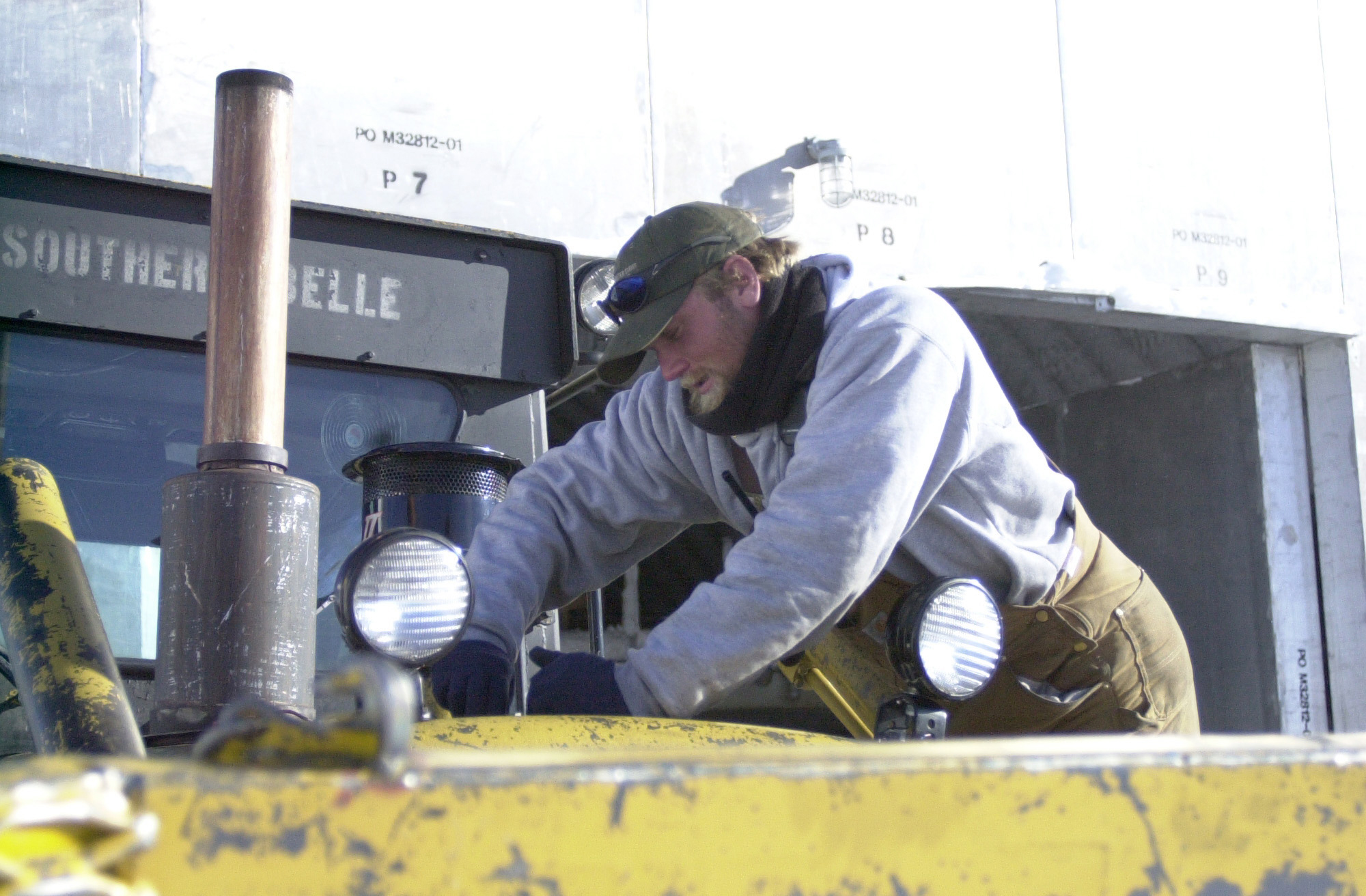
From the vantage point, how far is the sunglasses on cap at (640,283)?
6.61 feet

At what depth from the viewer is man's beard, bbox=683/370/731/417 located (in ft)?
6.64

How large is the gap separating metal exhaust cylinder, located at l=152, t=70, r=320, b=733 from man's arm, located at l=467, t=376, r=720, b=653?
659mm

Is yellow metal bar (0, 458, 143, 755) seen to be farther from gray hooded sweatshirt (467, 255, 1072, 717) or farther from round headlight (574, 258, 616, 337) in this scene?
round headlight (574, 258, 616, 337)

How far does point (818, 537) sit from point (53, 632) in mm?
785

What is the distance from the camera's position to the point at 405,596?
58.0 inches

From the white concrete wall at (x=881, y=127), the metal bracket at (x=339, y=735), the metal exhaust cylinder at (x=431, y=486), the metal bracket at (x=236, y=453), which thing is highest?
the white concrete wall at (x=881, y=127)

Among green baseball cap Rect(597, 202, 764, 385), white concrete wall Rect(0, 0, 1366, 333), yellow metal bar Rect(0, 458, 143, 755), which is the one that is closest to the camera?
yellow metal bar Rect(0, 458, 143, 755)

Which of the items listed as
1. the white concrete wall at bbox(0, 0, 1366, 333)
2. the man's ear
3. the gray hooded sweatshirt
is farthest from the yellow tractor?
the white concrete wall at bbox(0, 0, 1366, 333)

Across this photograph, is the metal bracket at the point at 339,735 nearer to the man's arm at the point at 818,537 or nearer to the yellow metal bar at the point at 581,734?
the yellow metal bar at the point at 581,734

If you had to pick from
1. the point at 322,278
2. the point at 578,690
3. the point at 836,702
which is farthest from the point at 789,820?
the point at 322,278

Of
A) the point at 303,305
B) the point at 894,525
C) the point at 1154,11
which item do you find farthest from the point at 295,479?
the point at 1154,11

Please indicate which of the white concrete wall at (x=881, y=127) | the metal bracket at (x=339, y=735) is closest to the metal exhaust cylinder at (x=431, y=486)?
the metal bracket at (x=339, y=735)

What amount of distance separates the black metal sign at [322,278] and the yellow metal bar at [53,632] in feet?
2.44

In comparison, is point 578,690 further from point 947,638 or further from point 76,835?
point 76,835
